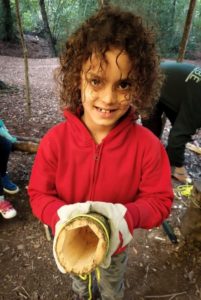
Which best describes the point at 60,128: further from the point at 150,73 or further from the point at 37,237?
the point at 37,237

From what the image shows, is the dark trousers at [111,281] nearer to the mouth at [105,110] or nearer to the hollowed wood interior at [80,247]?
the hollowed wood interior at [80,247]

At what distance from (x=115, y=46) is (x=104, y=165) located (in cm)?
54

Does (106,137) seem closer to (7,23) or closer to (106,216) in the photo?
(106,216)

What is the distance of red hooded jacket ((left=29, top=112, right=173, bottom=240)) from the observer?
1.39 meters

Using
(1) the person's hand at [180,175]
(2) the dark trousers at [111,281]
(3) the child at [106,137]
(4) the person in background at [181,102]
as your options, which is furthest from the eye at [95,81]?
(1) the person's hand at [180,175]

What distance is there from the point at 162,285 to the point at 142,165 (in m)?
1.43

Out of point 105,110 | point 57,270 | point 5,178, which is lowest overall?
point 57,270

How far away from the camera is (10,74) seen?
902 cm

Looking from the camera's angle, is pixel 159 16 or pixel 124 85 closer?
pixel 124 85

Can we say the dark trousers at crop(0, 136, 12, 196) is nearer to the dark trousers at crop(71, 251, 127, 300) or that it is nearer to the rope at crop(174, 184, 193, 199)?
the dark trousers at crop(71, 251, 127, 300)

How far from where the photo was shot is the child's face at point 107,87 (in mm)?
1196

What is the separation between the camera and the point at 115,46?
1.20 metres

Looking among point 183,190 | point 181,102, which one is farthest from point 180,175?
point 181,102

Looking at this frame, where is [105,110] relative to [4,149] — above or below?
above
